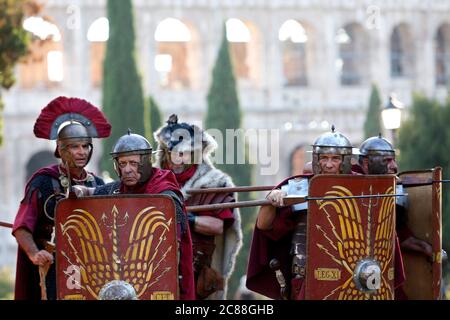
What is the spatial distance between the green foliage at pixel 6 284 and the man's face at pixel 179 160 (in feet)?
45.1

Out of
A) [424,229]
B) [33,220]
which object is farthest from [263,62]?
[33,220]

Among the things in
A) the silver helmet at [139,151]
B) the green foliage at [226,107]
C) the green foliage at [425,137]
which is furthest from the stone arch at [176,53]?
the silver helmet at [139,151]

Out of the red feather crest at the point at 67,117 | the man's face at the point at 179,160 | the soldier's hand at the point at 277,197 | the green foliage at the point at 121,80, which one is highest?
the green foliage at the point at 121,80

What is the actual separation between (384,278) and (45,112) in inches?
102

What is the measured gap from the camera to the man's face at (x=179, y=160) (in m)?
11.7

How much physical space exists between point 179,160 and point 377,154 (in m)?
1.59

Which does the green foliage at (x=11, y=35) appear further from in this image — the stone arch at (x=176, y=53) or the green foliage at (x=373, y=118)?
the stone arch at (x=176, y=53)

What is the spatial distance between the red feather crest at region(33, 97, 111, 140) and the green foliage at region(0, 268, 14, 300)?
49.5 ft

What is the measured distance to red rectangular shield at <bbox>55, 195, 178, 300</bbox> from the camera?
28.0 feet

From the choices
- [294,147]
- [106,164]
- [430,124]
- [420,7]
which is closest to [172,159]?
[430,124]

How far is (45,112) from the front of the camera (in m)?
10.2

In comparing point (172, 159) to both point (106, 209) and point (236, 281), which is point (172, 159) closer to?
point (106, 209)

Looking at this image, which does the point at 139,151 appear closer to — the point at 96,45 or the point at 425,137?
the point at 425,137

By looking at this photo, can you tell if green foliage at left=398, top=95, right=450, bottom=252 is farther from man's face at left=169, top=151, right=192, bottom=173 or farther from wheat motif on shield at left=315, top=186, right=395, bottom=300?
wheat motif on shield at left=315, top=186, right=395, bottom=300
